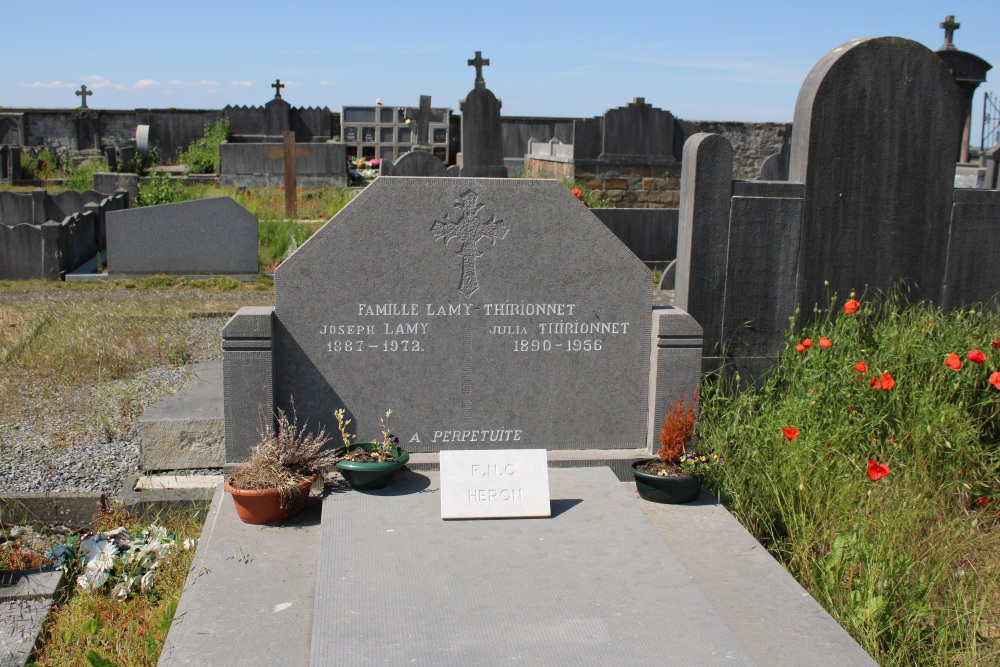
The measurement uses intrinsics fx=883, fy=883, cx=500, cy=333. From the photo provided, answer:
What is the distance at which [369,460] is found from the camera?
13.0 feet

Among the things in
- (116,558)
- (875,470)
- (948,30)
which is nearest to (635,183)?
(948,30)

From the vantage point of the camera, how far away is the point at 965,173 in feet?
52.0

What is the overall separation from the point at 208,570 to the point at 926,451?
3.25 meters

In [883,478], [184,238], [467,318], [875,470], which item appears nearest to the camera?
[875,470]

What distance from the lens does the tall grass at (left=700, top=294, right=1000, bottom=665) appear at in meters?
3.19

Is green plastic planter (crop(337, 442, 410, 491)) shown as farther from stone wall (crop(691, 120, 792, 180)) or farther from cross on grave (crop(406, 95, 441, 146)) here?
stone wall (crop(691, 120, 792, 180))

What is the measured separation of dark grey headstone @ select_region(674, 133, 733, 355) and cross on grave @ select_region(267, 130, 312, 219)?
9.88 meters

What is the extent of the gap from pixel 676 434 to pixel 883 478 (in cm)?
94

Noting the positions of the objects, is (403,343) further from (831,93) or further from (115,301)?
(115,301)

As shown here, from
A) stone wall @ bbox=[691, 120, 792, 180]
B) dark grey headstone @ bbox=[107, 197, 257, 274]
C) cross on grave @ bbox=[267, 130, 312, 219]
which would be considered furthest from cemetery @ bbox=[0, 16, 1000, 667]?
stone wall @ bbox=[691, 120, 792, 180]

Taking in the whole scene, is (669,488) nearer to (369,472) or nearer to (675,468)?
(675,468)

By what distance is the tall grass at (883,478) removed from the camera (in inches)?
126

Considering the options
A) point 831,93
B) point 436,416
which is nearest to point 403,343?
point 436,416

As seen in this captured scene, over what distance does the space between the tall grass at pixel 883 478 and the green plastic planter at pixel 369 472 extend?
4.99 ft
